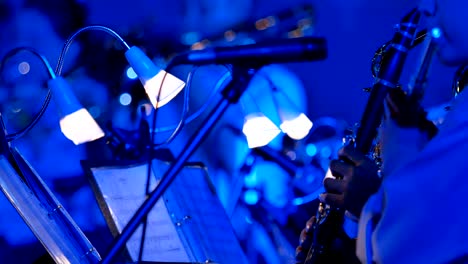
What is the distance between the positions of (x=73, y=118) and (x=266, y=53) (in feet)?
1.42

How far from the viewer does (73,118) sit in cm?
121

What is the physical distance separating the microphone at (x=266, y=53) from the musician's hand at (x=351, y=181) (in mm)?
208

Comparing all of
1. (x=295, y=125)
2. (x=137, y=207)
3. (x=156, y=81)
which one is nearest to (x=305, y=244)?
(x=295, y=125)

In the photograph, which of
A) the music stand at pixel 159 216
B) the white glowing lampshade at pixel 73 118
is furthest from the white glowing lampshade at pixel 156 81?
the music stand at pixel 159 216

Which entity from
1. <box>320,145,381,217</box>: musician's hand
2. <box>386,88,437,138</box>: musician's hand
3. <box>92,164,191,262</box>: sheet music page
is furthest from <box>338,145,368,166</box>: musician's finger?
<box>92,164,191,262</box>: sheet music page

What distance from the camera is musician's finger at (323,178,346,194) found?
1078 mm

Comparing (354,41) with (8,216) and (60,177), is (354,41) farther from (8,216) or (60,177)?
(8,216)

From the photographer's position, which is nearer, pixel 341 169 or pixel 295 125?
pixel 341 169

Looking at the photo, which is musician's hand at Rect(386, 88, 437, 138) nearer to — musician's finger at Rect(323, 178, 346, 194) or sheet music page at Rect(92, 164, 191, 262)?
musician's finger at Rect(323, 178, 346, 194)

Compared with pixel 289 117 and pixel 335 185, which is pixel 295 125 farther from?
pixel 335 185

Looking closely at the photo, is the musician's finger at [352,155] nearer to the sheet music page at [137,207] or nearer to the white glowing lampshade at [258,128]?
the white glowing lampshade at [258,128]

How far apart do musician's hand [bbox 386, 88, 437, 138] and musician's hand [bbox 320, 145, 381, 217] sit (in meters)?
0.11

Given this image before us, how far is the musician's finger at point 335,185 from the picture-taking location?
1078 mm

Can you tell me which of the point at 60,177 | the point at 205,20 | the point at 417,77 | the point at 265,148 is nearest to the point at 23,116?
the point at 60,177
